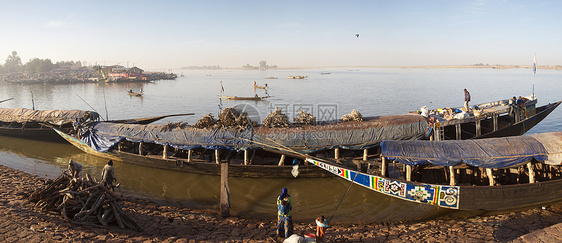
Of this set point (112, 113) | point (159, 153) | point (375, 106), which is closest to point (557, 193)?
point (159, 153)

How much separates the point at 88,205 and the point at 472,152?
10.4 meters

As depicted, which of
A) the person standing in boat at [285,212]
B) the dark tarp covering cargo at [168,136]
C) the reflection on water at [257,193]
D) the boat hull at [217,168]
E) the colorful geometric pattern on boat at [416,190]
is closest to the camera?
the person standing in boat at [285,212]

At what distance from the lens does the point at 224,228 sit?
319 inches

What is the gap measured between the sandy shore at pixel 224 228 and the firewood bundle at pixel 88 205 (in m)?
0.18

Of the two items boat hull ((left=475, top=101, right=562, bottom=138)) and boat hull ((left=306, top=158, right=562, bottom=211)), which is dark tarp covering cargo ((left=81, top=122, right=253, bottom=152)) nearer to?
boat hull ((left=306, top=158, right=562, bottom=211))

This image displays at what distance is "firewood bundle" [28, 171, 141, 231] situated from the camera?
282 inches

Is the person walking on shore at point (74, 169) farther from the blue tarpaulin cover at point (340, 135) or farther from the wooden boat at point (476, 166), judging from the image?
the wooden boat at point (476, 166)

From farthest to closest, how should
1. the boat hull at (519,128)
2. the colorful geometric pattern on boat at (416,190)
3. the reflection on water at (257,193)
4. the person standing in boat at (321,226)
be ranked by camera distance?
the boat hull at (519,128), the reflection on water at (257,193), the colorful geometric pattern on boat at (416,190), the person standing in boat at (321,226)

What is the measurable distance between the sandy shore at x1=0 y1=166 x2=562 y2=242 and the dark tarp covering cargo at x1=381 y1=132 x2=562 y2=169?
1638 mm

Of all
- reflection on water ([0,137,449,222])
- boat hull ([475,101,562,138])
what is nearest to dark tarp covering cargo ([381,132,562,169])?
reflection on water ([0,137,449,222])

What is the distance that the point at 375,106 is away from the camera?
117 ft

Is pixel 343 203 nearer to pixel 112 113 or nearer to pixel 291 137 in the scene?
pixel 291 137

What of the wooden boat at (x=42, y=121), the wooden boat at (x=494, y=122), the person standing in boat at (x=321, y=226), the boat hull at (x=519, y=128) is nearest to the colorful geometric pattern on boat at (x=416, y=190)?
the person standing in boat at (x=321, y=226)

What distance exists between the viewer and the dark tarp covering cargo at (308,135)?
11.0 m
